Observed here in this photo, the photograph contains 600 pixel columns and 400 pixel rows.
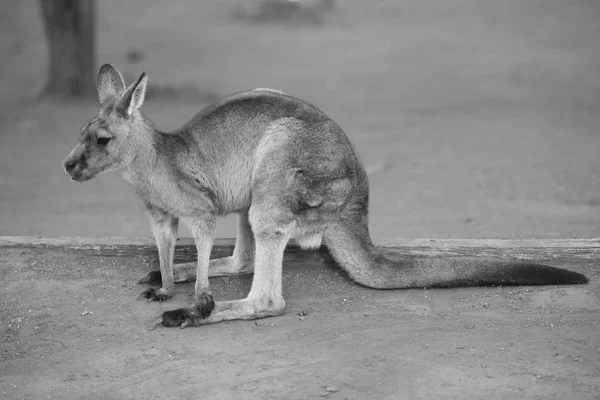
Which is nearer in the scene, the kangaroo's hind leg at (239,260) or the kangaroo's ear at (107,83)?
the kangaroo's ear at (107,83)

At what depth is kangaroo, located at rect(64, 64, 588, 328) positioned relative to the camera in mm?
4211

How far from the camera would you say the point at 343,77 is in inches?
529

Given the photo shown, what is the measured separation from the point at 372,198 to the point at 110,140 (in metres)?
3.82

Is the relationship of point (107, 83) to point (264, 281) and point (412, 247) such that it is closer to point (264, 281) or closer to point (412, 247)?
point (264, 281)

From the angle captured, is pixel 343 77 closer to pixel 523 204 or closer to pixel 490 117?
pixel 490 117

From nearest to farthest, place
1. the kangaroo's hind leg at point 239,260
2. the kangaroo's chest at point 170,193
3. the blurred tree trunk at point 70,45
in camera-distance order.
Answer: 1. the kangaroo's chest at point 170,193
2. the kangaroo's hind leg at point 239,260
3. the blurred tree trunk at point 70,45

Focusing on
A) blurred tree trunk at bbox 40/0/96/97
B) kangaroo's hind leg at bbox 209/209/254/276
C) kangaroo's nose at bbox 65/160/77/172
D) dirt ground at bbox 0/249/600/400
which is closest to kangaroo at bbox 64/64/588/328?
kangaroo's nose at bbox 65/160/77/172

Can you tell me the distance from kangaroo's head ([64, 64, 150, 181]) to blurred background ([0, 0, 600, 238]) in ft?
2.12

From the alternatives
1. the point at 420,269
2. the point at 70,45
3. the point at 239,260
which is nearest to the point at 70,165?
the point at 239,260

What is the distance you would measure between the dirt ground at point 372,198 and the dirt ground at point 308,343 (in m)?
0.01

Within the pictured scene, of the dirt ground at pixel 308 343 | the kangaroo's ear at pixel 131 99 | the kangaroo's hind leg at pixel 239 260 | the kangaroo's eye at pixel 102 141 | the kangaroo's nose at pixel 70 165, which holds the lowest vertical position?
the dirt ground at pixel 308 343

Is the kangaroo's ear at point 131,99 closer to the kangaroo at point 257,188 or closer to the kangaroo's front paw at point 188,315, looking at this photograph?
the kangaroo at point 257,188

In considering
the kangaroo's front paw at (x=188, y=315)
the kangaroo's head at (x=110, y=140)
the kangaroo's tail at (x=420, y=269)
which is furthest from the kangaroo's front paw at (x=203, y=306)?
the kangaroo's head at (x=110, y=140)

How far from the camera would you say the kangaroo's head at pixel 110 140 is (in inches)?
164
